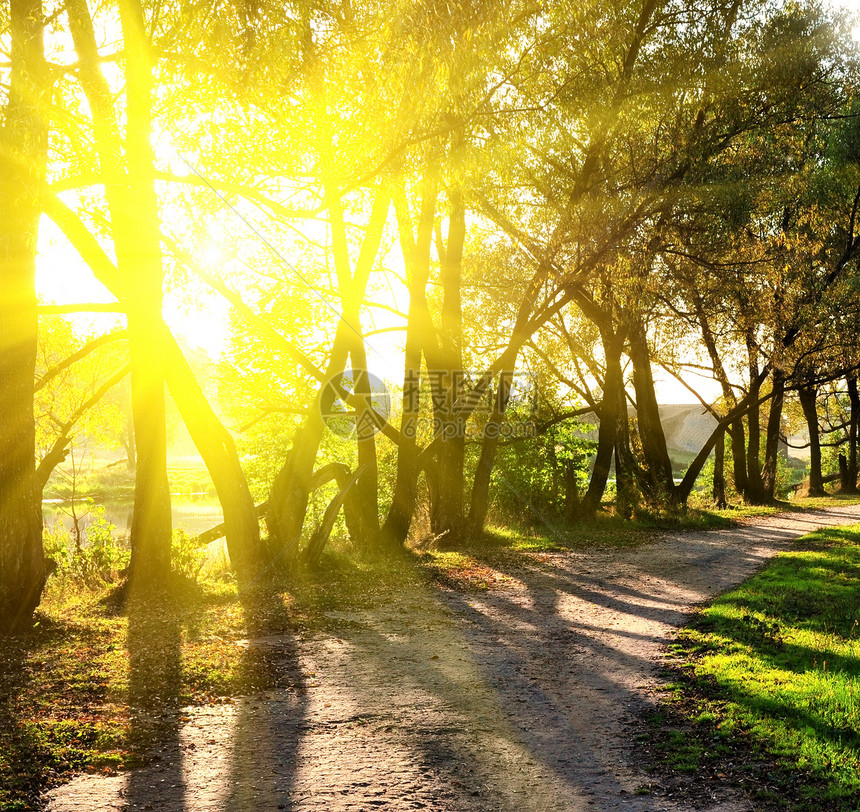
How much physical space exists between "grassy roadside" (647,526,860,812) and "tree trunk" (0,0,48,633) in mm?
6589

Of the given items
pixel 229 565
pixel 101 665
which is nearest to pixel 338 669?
pixel 101 665

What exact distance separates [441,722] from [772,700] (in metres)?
2.69

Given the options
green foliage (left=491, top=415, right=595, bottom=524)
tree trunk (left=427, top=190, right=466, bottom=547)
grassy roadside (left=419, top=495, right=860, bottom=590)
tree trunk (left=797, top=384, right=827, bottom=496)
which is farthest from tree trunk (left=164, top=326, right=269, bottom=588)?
tree trunk (left=797, top=384, right=827, bottom=496)

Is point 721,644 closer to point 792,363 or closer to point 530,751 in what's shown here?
point 530,751

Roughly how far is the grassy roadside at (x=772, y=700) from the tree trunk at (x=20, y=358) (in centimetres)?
659

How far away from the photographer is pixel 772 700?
19.9ft

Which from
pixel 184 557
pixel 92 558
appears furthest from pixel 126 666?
pixel 92 558

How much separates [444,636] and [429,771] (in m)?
3.56

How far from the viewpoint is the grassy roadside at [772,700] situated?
15.9 ft

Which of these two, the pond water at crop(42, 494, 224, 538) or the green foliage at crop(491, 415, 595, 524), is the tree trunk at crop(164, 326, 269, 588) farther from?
the pond water at crop(42, 494, 224, 538)

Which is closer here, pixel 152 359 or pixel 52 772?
pixel 52 772

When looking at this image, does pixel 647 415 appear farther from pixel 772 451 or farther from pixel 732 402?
pixel 772 451

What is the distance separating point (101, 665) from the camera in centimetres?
700

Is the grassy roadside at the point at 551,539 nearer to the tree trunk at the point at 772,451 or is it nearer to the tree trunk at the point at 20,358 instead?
the tree trunk at the point at 772,451
